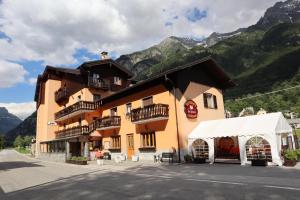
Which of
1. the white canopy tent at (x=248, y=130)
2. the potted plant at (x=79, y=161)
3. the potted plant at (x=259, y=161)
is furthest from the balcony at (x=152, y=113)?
the potted plant at (x=259, y=161)

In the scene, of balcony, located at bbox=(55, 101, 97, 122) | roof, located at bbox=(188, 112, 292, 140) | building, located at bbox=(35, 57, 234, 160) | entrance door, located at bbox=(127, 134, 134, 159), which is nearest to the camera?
roof, located at bbox=(188, 112, 292, 140)

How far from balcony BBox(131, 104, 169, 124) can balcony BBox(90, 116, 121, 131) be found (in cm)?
506

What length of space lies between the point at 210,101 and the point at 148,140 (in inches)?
287

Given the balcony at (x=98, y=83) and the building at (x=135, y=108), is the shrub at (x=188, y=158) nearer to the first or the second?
the building at (x=135, y=108)

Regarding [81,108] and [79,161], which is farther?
[81,108]

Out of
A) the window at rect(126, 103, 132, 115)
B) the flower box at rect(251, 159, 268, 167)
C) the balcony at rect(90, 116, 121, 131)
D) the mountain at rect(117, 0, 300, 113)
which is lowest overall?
the flower box at rect(251, 159, 268, 167)

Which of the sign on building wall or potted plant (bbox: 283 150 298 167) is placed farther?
the sign on building wall

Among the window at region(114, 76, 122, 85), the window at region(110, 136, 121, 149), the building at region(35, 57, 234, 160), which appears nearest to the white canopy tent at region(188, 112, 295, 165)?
the building at region(35, 57, 234, 160)

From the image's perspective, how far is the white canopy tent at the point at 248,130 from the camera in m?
18.0

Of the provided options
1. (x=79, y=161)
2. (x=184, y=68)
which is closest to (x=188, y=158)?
(x=184, y=68)

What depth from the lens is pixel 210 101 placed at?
28922mm

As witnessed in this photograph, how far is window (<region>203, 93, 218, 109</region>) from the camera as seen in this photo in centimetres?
2803

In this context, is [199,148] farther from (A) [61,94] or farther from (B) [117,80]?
(A) [61,94]

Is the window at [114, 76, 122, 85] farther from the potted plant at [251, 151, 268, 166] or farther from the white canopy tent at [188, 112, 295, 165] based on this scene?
the potted plant at [251, 151, 268, 166]
